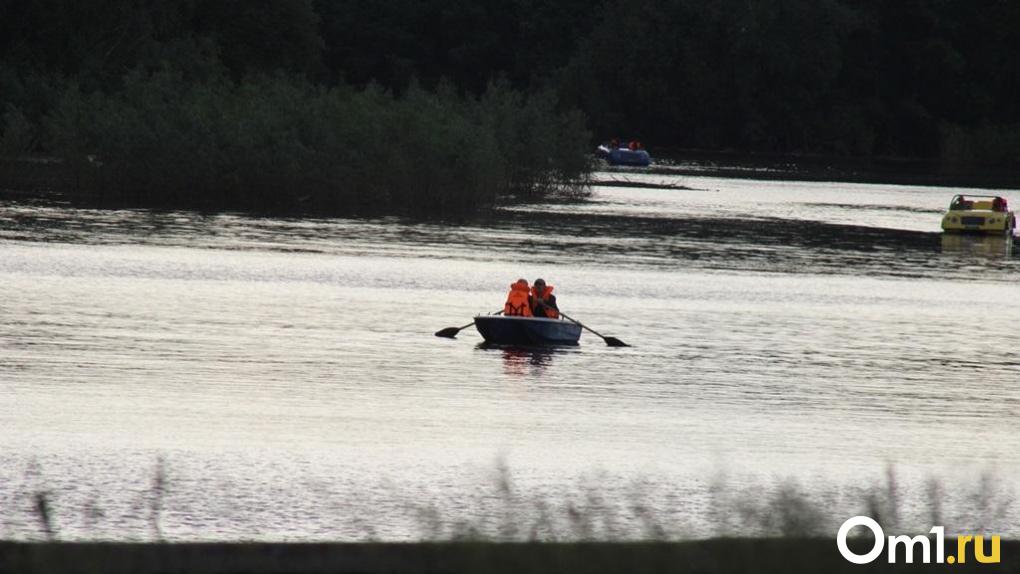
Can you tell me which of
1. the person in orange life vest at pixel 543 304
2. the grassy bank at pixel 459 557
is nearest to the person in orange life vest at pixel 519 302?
the person in orange life vest at pixel 543 304

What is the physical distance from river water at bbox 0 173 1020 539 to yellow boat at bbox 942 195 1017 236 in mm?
13084

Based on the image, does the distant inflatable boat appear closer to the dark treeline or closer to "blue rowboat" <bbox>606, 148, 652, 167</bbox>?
"blue rowboat" <bbox>606, 148, 652, 167</bbox>

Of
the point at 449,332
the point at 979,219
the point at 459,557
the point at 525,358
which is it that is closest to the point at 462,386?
the point at 525,358

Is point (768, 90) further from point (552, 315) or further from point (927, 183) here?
point (552, 315)

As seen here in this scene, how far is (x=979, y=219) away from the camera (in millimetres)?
78938

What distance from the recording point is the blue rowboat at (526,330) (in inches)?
1353

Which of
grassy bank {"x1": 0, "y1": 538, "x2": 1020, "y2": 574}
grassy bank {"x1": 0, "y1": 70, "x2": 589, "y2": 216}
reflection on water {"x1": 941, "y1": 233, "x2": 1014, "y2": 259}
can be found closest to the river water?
grassy bank {"x1": 0, "y1": 538, "x2": 1020, "y2": 574}

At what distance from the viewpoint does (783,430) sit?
25234 millimetres

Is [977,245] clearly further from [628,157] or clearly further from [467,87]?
[467,87]

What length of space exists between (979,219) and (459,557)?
238ft

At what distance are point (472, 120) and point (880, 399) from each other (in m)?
62.9

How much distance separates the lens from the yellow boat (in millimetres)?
78750

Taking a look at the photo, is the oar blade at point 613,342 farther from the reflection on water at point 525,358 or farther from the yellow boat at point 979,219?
the yellow boat at point 979,219

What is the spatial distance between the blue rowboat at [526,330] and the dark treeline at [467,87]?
43.4m
